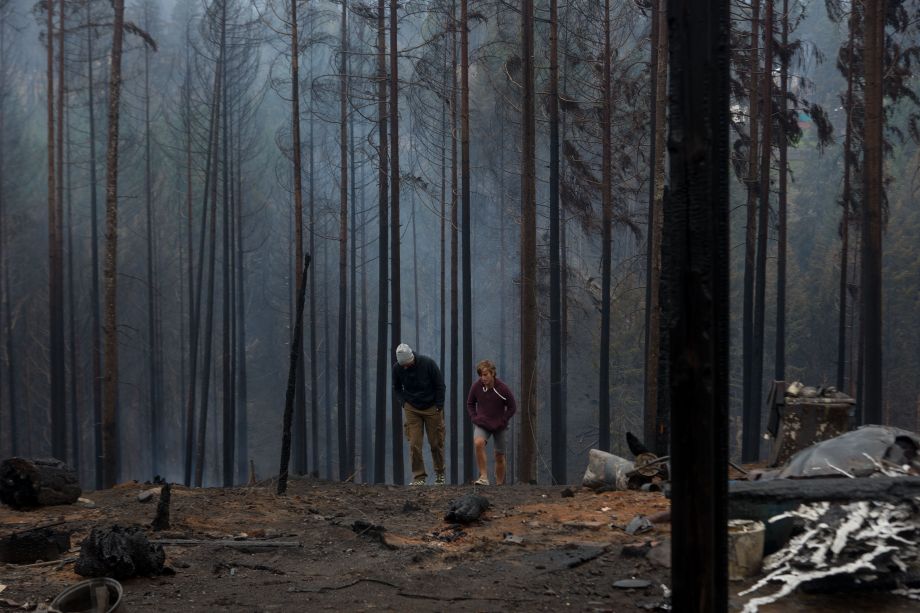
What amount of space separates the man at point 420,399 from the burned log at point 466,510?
10.6 feet

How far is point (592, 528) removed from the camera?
7578 millimetres

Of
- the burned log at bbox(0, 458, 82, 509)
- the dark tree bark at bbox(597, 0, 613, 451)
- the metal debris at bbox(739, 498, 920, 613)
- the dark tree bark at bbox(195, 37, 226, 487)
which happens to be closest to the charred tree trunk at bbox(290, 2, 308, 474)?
the dark tree bark at bbox(195, 37, 226, 487)

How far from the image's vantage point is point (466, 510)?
8.38m

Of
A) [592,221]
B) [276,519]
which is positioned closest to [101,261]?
[592,221]

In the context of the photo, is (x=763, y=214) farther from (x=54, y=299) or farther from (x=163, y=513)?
(x=54, y=299)

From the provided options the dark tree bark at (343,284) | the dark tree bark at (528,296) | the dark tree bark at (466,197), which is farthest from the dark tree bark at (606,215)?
the dark tree bark at (343,284)

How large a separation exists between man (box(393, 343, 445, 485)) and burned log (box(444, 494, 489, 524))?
3.22 meters

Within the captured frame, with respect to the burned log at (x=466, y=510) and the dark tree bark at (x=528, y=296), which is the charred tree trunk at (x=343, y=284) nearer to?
the dark tree bark at (x=528, y=296)

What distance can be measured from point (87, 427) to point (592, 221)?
23.1m

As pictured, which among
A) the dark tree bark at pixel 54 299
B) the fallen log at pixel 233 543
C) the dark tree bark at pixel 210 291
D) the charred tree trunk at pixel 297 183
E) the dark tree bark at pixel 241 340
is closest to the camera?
the fallen log at pixel 233 543

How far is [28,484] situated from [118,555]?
4504mm

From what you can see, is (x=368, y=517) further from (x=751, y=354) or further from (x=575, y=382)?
(x=575, y=382)

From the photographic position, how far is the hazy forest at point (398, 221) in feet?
62.0

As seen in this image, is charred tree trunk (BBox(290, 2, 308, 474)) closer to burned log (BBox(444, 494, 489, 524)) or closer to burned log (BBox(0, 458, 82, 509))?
burned log (BBox(0, 458, 82, 509))
